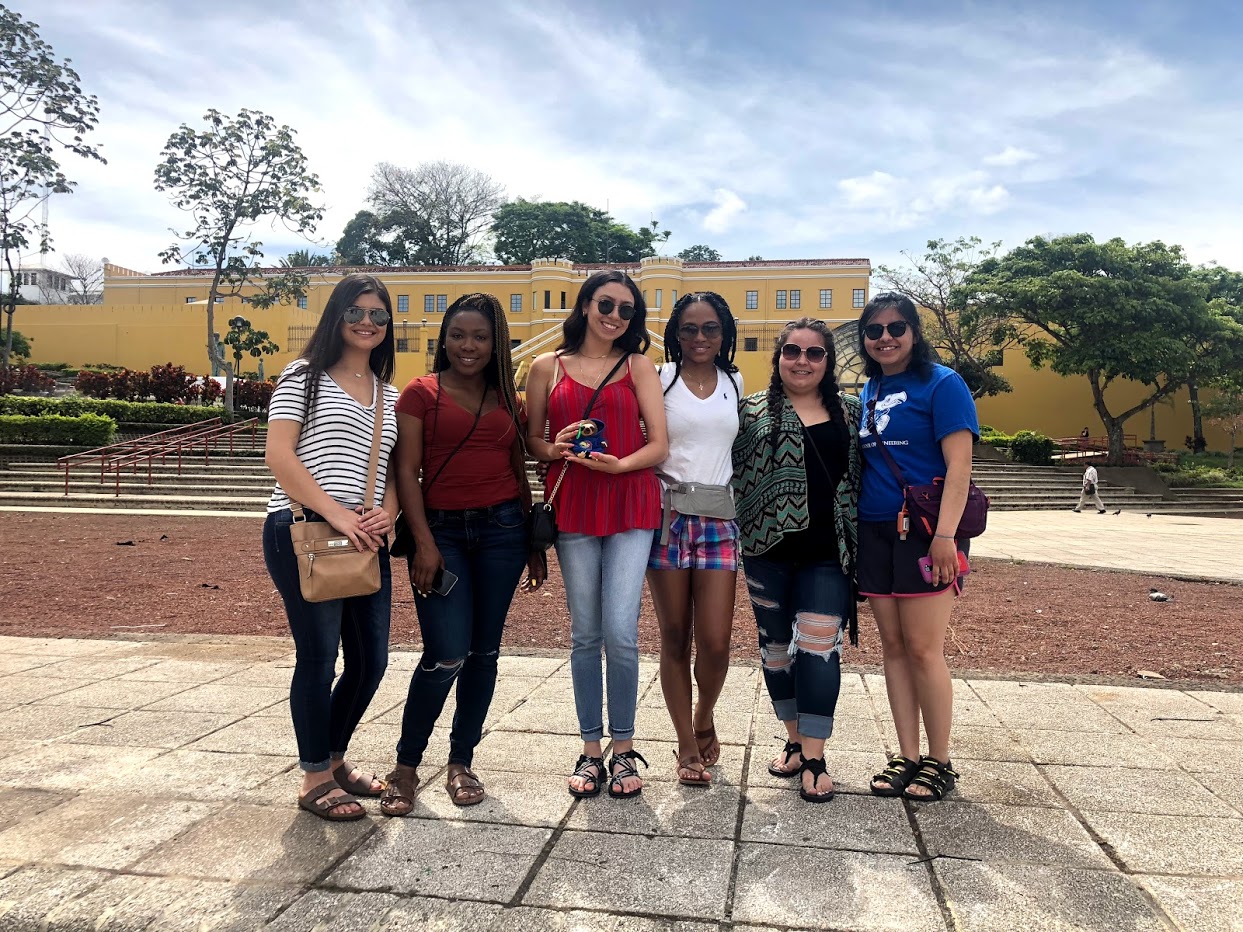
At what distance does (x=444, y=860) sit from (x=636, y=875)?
0.54 meters

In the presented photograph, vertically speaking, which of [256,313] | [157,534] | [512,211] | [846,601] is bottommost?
[157,534]

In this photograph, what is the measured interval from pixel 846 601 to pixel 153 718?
2.98m

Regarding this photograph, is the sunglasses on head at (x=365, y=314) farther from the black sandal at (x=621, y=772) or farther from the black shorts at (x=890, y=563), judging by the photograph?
the black shorts at (x=890, y=563)

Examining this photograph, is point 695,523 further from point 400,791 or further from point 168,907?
point 168,907

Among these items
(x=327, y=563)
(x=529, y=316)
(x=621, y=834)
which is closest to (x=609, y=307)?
(x=327, y=563)

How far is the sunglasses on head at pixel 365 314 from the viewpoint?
9.04ft

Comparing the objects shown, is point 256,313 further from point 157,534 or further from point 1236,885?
point 1236,885

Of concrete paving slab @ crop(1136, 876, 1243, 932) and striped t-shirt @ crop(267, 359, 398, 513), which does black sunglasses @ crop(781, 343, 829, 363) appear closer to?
striped t-shirt @ crop(267, 359, 398, 513)

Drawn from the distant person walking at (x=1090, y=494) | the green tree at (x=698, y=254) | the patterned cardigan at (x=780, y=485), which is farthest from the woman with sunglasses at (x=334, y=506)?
the green tree at (x=698, y=254)

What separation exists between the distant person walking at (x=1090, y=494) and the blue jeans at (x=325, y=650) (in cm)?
2084

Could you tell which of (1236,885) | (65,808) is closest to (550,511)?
(65,808)

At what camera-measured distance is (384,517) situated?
2646 mm

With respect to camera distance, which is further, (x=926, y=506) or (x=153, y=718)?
(x=153, y=718)

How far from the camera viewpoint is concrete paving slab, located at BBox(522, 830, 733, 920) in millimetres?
2105
